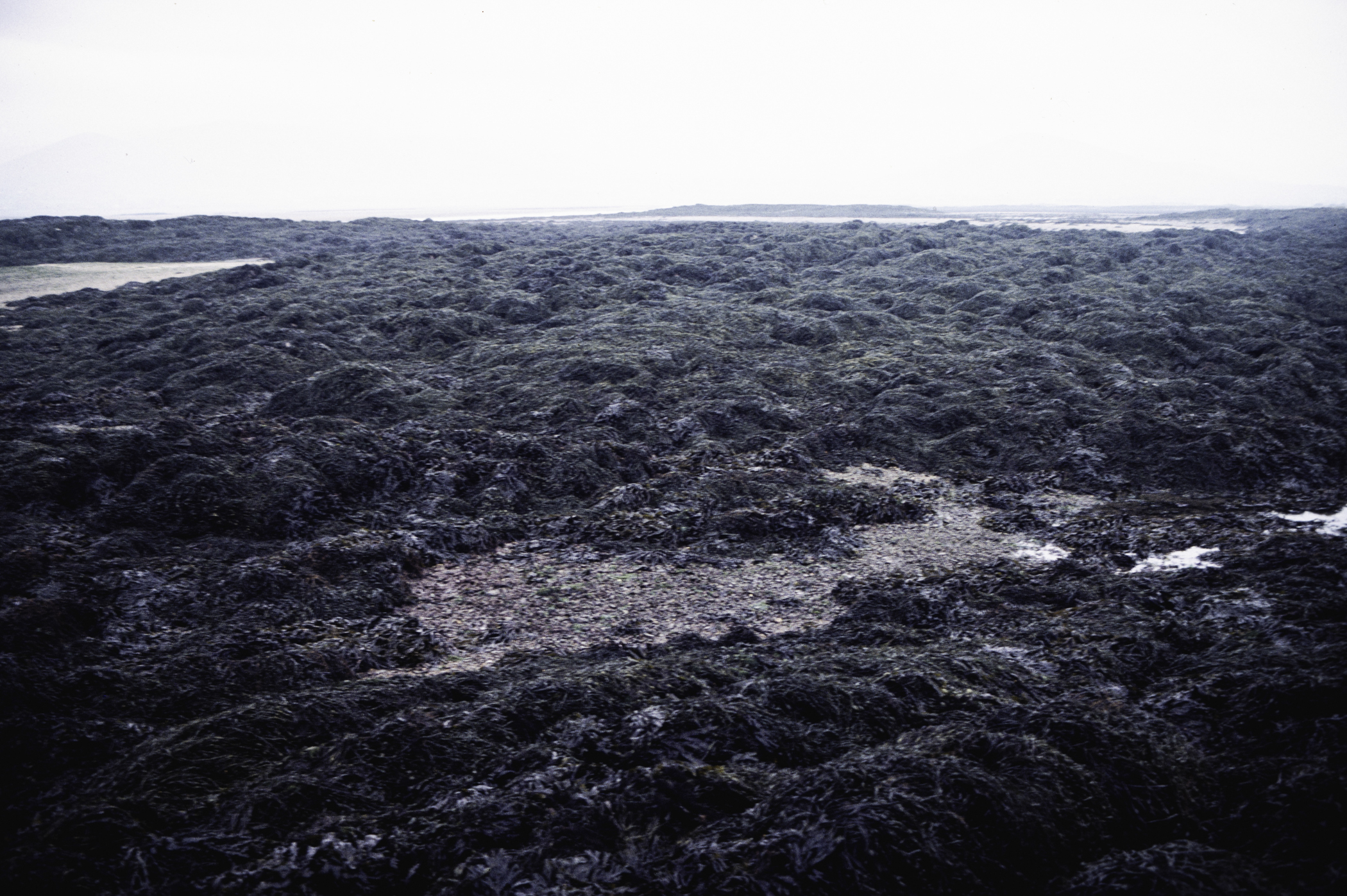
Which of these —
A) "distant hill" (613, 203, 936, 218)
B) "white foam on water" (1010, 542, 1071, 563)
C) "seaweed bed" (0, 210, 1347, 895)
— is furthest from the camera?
"distant hill" (613, 203, 936, 218)

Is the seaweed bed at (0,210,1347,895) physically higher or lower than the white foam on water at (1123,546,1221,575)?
higher

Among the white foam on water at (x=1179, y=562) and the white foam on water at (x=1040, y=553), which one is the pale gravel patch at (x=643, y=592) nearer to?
the white foam on water at (x=1040, y=553)

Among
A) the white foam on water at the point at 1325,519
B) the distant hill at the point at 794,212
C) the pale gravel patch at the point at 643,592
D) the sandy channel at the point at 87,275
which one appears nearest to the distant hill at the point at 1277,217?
the distant hill at the point at 794,212

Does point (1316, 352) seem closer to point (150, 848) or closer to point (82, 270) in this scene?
point (150, 848)

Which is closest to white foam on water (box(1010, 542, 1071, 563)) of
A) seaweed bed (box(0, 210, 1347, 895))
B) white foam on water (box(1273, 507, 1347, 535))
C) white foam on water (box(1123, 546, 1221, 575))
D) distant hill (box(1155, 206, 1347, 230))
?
seaweed bed (box(0, 210, 1347, 895))

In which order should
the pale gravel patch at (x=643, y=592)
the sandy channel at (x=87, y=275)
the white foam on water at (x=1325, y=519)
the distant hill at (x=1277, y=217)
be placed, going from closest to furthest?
the pale gravel patch at (x=643, y=592) → the white foam on water at (x=1325, y=519) → the sandy channel at (x=87, y=275) → the distant hill at (x=1277, y=217)

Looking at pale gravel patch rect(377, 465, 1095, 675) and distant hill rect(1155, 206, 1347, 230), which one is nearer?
pale gravel patch rect(377, 465, 1095, 675)

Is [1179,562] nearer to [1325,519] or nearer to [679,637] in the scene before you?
[1325,519]

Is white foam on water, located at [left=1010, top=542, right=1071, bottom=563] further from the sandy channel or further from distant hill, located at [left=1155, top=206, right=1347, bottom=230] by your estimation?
distant hill, located at [left=1155, top=206, right=1347, bottom=230]
